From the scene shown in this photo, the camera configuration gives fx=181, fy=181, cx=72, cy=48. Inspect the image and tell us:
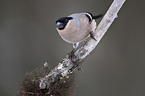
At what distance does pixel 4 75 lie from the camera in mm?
1586

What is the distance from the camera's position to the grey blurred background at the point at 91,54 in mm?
1523

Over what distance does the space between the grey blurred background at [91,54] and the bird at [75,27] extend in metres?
0.71

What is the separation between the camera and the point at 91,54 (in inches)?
60.6

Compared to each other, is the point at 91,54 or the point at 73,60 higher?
the point at 73,60

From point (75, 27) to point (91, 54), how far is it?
2.60ft

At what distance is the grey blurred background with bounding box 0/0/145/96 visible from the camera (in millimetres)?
1523

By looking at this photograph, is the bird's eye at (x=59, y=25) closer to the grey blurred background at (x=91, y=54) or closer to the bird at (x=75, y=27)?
the bird at (x=75, y=27)

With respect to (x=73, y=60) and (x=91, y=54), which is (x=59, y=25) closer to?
(x=73, y=60)

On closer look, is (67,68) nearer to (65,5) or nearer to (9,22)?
(65,5)

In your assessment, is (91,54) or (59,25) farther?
(91,54)

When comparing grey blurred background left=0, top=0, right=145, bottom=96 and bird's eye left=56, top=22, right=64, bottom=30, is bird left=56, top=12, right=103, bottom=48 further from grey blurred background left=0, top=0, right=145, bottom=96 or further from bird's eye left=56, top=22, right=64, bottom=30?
grey blurred background left=0, top=0, right=145, bottom=96

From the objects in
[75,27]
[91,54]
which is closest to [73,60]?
[75,27]

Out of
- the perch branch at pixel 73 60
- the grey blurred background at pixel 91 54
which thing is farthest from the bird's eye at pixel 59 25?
the grey blurred background at pixel 91 54

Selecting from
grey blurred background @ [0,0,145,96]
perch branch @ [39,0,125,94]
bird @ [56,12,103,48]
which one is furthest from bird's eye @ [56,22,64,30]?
grey blurred background @ [0,0,145,96]
